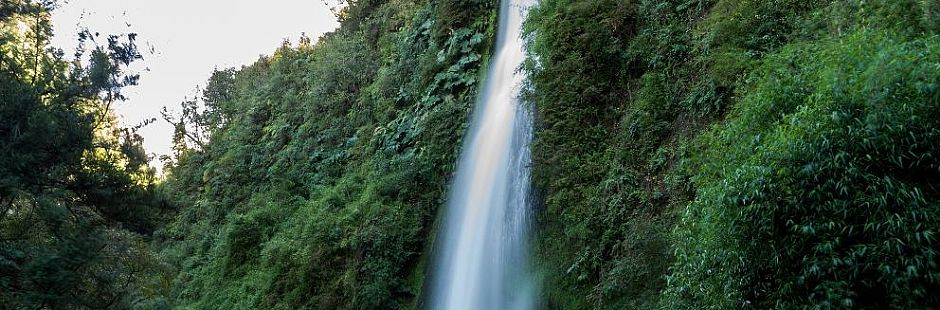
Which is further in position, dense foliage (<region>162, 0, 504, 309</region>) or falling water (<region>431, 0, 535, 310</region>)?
dense foliage (<region>162, 0, 504, 309</region>)

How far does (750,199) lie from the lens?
5102 millimetres

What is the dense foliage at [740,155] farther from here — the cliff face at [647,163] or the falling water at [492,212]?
the falling water at [492,212]

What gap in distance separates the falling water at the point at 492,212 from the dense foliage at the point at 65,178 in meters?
5.18

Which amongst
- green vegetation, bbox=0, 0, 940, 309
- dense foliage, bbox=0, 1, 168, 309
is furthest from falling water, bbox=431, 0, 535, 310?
dense foliage, bbox=0, 1, 168, 309

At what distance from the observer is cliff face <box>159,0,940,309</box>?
477 centimetres

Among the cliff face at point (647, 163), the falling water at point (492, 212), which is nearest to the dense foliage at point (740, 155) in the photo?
the cliff face at point (647, 163)

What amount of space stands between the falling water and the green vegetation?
58 cm

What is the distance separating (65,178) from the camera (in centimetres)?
1051

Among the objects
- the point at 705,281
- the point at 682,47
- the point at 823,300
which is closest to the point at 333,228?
the point at 682,47

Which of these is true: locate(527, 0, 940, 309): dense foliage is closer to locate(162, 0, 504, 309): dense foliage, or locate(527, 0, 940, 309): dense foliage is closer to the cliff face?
the cliff face

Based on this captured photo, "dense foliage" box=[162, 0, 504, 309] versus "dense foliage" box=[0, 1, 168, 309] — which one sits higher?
"dense foliage" box=[0, 1, 168, 309]

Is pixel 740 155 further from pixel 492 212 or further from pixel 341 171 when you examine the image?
pixel 341 171

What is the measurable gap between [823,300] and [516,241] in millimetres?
5993

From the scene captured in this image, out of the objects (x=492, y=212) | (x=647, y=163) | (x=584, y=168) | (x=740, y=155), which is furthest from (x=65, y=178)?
(x=740, y=155)
